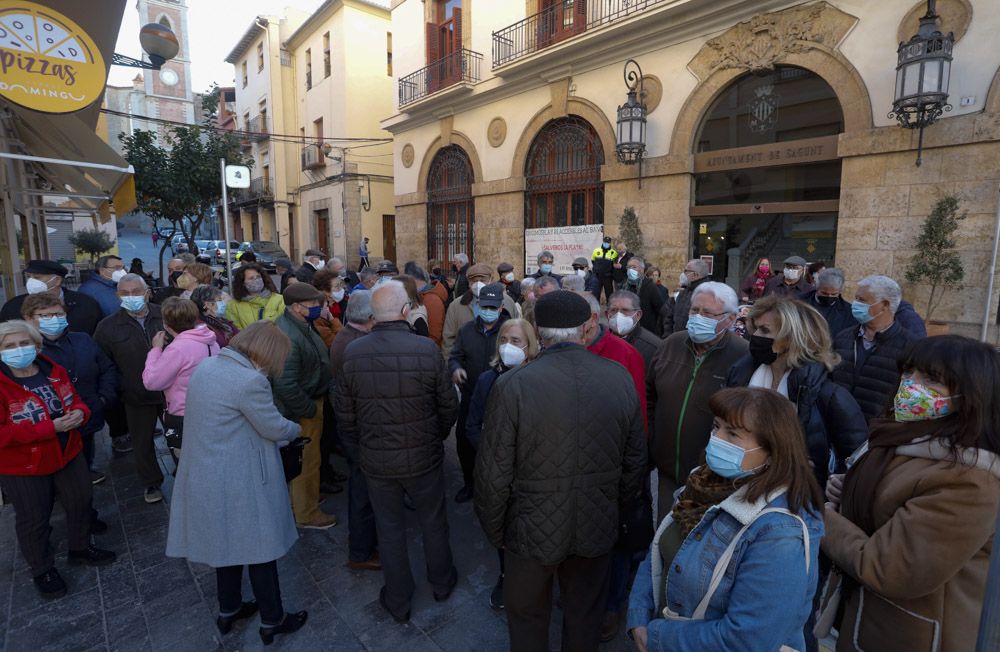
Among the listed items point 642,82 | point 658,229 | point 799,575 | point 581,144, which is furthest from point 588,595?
point 581,144

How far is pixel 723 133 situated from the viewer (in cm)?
966

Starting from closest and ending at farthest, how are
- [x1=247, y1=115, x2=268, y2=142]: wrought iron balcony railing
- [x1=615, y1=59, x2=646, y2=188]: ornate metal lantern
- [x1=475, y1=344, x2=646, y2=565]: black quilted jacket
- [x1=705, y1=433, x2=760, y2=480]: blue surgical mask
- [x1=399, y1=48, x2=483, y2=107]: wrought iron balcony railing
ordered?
[x1=705, y1=433, x2=760, y2=480]: blue surgical mask < [x1=475, y1=344, x2=646, y2=565]: black quilted jacket < [x1=615, y1=59, x2=646, y2=188]: ornate metal lantern < [x1=399, y1=48, x2=483, y2=107]: wrought iron balcony railing < [x1=247, y1=115, x2=268, y2=142]: wrought iron balcony railing

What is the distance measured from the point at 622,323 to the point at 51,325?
3.85 m

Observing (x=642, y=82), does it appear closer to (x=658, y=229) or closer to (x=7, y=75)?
(x=658, y=229)

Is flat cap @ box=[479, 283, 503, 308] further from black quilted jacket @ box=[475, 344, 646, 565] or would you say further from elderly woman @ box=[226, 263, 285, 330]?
elderly woman @ box=[226, 263, 285, 330]

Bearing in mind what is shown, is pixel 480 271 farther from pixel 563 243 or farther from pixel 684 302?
pixel 563 243

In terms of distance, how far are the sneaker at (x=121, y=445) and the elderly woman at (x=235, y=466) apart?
3.31m

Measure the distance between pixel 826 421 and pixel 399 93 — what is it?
677 inches

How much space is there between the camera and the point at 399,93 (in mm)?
16734

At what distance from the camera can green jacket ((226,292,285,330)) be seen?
4.88 m

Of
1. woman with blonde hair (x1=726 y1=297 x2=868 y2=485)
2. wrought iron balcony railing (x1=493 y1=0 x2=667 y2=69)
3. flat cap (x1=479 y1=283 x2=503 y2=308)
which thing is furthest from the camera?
wrought iron balcony railing (x1=493 y1=0 x2=667 y2=69)

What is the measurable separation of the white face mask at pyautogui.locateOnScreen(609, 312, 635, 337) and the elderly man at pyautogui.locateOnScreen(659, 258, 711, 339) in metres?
2.11

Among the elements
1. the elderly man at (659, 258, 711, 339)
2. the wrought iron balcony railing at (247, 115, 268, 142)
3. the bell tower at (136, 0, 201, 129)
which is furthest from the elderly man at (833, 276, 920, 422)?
the bell tower at (136, 0, 201, 129)

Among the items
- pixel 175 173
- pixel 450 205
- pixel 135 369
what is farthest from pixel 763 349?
pixel 175 173
